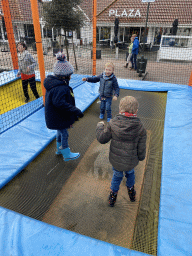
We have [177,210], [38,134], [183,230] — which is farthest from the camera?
[38,134]

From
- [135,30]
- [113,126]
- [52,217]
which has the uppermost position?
[135,30]

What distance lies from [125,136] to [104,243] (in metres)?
0.86

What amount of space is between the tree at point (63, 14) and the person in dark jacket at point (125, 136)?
16.3 ft

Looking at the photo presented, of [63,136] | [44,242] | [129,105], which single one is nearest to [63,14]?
[63,136]

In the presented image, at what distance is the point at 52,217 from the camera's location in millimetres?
1777

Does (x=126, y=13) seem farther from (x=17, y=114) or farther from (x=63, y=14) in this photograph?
(x=17, y=114)

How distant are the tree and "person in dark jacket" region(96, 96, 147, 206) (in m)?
4.97

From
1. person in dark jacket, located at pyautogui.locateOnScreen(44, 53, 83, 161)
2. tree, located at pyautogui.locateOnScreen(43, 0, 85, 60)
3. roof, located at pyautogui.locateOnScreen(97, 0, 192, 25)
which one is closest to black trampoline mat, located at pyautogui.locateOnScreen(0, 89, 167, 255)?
person in dark jacket, located at pyautogui.locateOnScreen(44, 53, 83, 161)

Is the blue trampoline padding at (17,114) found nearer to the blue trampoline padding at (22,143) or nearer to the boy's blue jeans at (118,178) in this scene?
the blue trampoline padding at (22,143)

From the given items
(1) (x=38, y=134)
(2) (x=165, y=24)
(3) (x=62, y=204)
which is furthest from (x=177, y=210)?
(2) (x=165, y=24)

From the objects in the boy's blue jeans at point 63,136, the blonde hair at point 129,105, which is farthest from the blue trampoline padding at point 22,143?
the blonde hair at point 129,105

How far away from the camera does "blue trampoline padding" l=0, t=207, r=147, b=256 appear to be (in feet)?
4.46

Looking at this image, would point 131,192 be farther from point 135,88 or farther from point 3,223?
point 135,88

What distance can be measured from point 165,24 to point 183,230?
1459cm
